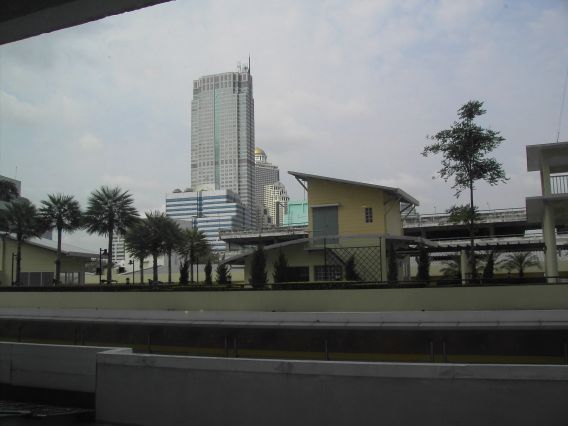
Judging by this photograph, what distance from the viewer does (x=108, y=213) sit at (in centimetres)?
3594

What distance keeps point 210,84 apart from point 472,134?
391 ft

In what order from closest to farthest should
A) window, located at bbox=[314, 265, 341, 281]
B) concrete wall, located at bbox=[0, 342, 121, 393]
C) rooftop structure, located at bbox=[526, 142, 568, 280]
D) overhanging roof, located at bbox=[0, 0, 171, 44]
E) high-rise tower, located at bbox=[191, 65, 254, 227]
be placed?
overhanging roof, located at bbox=[0, 0, 171, 44]
concrete wall, located at bbox=[0, 342, 121, 393]
rooftop structure, located at bbox=[526, 142, 568, 280]
window, located at bbox=[314, 265, 341, 281]
high-rise tower, located at bbox=[191, 65, 254, 227]

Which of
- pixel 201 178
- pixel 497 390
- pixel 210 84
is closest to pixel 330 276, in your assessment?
pixel 497 390

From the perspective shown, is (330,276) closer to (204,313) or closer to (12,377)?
(204,313)

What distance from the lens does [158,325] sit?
16891 mm

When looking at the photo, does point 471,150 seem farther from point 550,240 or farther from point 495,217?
point 495,217

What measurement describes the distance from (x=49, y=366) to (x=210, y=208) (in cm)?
11913

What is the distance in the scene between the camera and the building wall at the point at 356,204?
34.2 metres

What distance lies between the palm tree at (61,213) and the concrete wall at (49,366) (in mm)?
29411

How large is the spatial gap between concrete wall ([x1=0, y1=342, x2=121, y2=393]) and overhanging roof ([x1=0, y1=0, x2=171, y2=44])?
4.74m

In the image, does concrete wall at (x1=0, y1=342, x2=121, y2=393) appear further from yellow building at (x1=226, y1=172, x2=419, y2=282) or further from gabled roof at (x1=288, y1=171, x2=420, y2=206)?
gabled roof at (x1=288, y1=171, x2=420, y2=206)

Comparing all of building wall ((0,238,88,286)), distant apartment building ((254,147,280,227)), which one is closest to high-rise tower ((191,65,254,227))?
distant apartment building ((254,147,280,227))

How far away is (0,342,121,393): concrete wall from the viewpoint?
27.7 feet

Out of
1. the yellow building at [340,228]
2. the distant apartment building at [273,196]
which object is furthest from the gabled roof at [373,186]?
the distant apartment building at [273,196]
